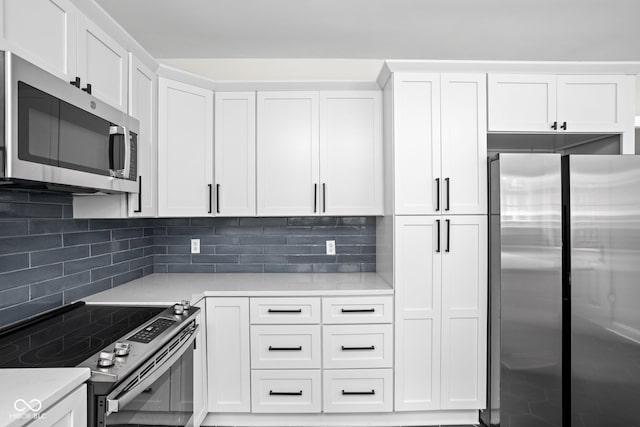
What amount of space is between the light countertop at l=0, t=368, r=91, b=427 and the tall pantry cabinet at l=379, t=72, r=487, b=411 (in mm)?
1761

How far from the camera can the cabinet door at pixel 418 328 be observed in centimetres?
237

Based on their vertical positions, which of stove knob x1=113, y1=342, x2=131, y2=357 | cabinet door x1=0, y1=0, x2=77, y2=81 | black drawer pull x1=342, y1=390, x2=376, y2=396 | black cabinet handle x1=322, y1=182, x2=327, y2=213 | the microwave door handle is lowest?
black drawer pull x1=342, y1=390, x2=376, y2=396

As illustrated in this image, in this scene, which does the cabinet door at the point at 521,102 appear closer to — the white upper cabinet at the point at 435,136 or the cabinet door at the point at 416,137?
the white upper cabinet at the point at 435,136

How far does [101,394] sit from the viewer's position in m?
1.23

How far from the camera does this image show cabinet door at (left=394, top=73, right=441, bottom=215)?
94.0 inches

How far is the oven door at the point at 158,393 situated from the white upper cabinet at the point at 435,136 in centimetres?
151

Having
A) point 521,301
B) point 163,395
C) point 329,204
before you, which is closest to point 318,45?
point 329,204

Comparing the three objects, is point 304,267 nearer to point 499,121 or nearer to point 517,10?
point 499,121

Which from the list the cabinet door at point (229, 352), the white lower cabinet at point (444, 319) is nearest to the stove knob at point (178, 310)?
the cabinet door at point (229, 352)

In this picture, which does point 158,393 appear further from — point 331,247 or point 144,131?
point 331,247

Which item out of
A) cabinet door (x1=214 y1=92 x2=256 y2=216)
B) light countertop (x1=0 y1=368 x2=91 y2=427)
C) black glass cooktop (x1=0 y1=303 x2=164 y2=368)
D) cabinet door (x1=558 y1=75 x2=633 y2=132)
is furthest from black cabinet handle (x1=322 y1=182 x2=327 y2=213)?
light countertop (x1=0 y1=368 x2=91 y2=427)

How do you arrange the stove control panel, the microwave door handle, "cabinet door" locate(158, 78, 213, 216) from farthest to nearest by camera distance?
1. "cabinet door" locate(158, 78, 213, 216)
2. the microwave door handle
3. the stove control panel

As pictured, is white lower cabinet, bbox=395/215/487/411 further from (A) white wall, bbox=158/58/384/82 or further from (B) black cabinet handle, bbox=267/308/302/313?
(A) white wall, bbox=158/58/384/82

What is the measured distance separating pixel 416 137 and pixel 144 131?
1725mm
